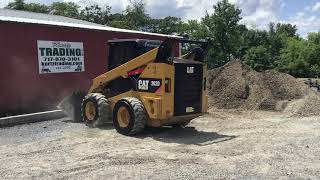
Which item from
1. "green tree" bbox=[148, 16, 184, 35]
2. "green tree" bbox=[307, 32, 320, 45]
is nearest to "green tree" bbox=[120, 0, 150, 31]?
"green tree" bbox=[148, 16, 184, 35]

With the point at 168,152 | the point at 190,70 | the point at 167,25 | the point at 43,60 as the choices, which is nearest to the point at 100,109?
the point at 190,70

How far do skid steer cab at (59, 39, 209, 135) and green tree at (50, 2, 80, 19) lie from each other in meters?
49.5

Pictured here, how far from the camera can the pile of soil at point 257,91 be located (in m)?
16.6

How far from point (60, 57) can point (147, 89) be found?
6718 mm

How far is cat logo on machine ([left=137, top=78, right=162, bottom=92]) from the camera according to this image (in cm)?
1145

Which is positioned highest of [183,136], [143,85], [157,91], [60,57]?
[60,57]

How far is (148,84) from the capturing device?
38.3ft

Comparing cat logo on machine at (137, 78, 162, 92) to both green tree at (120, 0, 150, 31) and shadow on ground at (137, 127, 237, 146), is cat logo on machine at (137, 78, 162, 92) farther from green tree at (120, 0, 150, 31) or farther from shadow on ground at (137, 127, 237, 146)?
green tree at (120, 0, 150, 31)

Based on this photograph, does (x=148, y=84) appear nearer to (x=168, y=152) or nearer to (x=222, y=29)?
(x=168, y=152)

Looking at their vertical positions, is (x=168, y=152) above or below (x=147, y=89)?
below

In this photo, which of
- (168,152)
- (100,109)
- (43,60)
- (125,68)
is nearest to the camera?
(168,152)

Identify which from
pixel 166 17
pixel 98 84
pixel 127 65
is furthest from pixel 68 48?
pixel 166 17

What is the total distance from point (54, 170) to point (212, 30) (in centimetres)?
4874

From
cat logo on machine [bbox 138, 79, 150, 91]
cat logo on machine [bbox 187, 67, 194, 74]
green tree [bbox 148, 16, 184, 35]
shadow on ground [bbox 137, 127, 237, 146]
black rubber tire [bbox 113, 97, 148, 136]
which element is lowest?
shadow on ground [bbox 137, 127, 237, 146]
